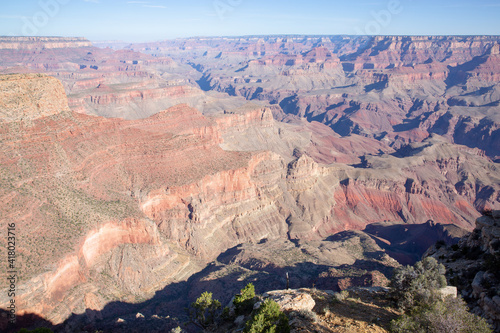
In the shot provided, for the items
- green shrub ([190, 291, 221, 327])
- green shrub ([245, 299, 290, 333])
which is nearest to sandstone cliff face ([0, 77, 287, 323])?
green shrub ([190, 291, 221, 327])

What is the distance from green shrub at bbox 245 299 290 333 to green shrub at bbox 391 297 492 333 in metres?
6.91

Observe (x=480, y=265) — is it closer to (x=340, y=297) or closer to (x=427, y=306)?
(x=427, y=306)

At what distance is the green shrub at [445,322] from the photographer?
59.1 ft

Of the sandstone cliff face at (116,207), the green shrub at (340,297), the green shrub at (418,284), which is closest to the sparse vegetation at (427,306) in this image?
the green shrub at (418,284)

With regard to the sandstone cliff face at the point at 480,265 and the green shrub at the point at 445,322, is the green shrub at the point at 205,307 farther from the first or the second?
the sandstone cliff face at the point at 480,265

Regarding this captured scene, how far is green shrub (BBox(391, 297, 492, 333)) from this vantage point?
1800 cm

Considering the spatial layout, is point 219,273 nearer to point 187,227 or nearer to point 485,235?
point 187,227

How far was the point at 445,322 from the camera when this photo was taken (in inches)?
713

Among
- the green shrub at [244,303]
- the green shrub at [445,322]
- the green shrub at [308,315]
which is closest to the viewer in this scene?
the green shrub at [445,322]

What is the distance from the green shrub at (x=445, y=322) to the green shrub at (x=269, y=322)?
6.91 metres

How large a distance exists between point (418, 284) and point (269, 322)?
37.9ft

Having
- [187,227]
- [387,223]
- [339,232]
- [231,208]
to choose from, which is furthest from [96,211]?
[387,223]

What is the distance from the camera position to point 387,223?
299 feet

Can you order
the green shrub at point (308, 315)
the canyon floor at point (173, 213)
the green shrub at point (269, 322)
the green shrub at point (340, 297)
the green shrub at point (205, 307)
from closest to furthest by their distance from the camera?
the green shrub at point (269, 322) → the green shrub at point (308, 315) → the green shrub at point (340, 297) → the green shrub at point (205, 307) → the canyon floor at point (173, 213)
